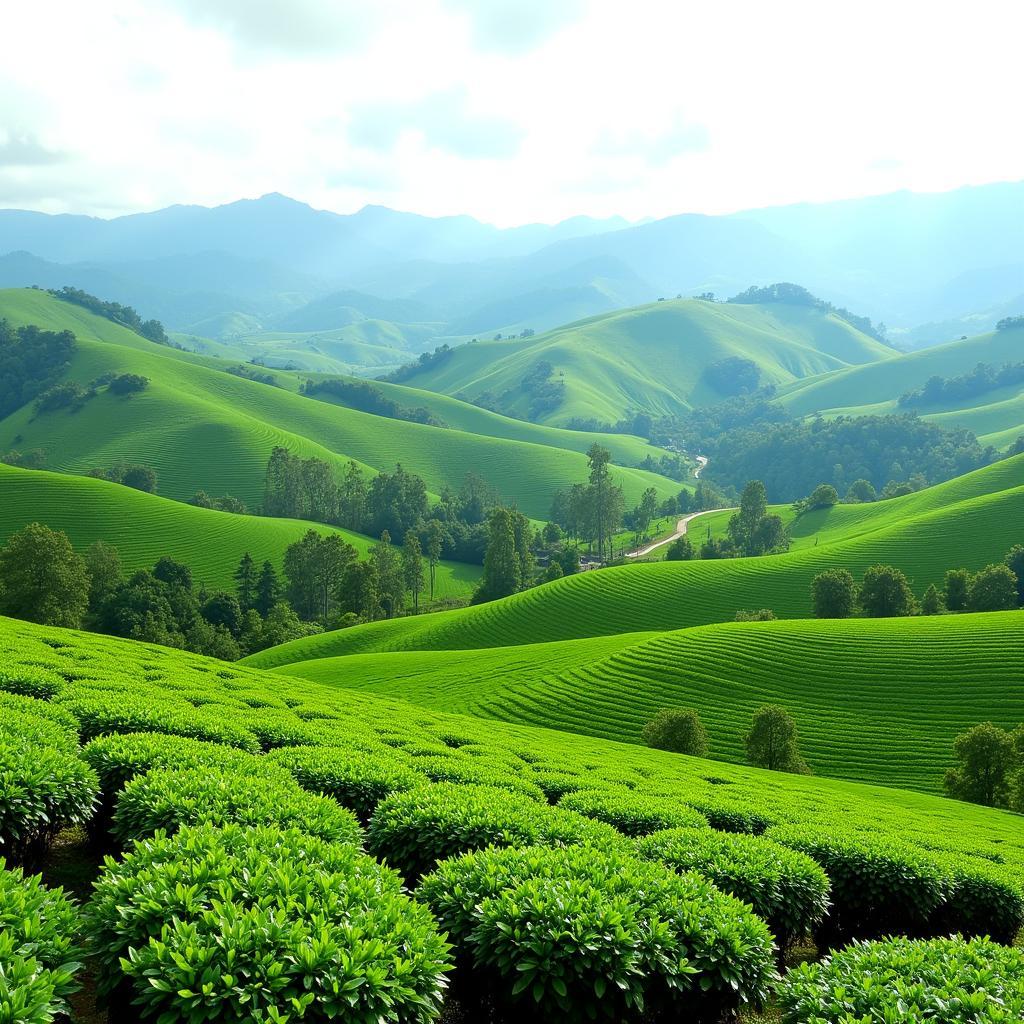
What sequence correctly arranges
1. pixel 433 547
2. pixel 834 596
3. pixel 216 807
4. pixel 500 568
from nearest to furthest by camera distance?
pixel 216 807
pixel 834 596
pixel 500 568
pixel 433 547

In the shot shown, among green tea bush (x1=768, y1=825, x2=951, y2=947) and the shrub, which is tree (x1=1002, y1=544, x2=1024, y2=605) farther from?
the shrub

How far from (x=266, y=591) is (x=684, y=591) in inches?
2683

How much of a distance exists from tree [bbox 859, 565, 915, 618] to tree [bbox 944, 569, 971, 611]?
200 inches

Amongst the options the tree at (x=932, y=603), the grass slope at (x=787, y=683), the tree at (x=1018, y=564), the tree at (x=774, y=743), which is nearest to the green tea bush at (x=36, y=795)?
the tree at (x=774, y=743)

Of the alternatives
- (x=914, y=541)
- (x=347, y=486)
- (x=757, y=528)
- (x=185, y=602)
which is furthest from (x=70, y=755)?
(x=347, y=486)

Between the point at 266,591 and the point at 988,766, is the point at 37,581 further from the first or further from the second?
the point at 988,766

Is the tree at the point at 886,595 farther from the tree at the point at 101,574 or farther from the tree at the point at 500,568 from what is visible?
the tree at the point at 101,574

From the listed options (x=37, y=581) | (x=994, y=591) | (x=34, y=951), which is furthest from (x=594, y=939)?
(x=994, y=591)

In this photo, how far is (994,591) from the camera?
80.7m

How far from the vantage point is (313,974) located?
695cm

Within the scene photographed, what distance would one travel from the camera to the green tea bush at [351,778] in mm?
14953

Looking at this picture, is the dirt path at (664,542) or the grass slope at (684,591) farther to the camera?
the dirt path at (664,542)

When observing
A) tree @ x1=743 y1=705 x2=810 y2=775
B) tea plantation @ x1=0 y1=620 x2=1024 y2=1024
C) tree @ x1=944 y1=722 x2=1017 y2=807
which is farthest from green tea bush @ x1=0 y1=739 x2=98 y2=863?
tree @ x1=944 y1=722 x2=1017 y2=807

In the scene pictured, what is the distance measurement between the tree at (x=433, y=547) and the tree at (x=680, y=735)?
91.6 metres
